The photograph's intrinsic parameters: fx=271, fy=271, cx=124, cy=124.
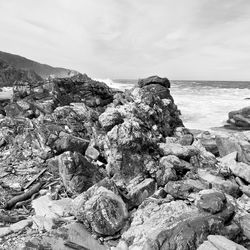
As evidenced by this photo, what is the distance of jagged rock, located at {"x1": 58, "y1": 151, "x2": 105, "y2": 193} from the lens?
245 inches

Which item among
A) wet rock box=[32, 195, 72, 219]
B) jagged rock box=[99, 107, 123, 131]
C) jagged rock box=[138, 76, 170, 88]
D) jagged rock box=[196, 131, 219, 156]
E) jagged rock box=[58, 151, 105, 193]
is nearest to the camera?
wet rock box=[32, 195, 72, 219]

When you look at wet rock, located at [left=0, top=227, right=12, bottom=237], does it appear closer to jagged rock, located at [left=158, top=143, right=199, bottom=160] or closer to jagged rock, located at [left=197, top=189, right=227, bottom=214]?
jagged rock, located at [left=197, top=189, right=227, bottom=214]

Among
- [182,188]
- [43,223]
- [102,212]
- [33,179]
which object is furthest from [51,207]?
[182,188]

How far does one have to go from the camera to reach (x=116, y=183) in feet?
21.2

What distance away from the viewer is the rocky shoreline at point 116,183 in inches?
182

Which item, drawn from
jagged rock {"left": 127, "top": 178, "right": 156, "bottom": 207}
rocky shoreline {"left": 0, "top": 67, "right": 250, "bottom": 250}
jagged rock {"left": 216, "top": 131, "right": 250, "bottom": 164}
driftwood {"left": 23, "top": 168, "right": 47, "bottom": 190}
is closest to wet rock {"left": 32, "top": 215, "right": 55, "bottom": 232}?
rocky shoreline {"left": 0, "top": 67, "right": 250, "bottom": 250}

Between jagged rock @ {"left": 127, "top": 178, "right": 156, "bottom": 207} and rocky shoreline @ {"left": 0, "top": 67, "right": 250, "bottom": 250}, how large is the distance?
0.07 feet

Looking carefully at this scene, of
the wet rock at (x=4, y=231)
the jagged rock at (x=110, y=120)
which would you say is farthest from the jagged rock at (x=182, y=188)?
the wet rock at (x=4, y=231)

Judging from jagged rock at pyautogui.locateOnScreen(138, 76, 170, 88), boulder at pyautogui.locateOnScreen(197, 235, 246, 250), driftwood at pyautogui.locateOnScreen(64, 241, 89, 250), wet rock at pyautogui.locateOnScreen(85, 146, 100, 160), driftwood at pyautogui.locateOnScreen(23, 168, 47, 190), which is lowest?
driftwood at pyautogui.locateOnScreen(64, 241, 89, 250)

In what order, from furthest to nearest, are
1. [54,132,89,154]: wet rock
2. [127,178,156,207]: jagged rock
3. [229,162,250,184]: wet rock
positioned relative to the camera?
[54,132,89,154]: wet rock < [229,162,250,184]: wet rock < [127,178,156,207]: jagged rock

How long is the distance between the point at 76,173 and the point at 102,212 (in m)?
1.66

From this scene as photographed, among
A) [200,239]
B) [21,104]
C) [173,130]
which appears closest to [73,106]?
[21,104]

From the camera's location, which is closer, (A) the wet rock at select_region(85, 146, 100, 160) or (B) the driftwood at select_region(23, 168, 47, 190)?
(B) the driftwood at select_region(23, 168, 47, 190)

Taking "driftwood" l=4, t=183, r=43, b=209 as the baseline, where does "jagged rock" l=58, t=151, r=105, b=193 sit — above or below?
above
